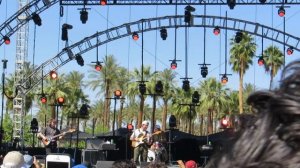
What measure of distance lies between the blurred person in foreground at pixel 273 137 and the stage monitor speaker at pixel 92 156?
2249 cm

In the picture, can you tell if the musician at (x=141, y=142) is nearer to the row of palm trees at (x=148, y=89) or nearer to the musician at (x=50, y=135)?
the musician at (x=50, y=135)

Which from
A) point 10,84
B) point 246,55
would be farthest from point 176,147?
point 10,84

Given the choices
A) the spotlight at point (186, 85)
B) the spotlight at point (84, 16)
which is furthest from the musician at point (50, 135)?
the spotlight at point (186, 85)

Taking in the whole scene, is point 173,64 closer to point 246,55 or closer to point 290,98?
point 246,55

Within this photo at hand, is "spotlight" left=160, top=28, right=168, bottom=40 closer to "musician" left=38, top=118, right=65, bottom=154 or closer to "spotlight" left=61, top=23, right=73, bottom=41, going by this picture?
"spotlight" left=61, top=23, right=73, bottom=41

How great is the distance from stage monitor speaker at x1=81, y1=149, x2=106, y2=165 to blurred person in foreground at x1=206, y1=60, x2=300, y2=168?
22.5 m

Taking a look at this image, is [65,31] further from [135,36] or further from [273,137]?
[273,137]

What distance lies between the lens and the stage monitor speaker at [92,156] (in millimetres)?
23547

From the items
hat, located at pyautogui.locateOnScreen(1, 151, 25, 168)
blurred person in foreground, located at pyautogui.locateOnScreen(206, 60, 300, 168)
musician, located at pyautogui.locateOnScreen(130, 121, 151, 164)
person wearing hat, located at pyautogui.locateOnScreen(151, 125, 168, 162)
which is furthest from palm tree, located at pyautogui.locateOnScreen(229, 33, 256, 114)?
blurred person in foreground, located at pyautogui.locateOnScreen(206, 60, 300, 168)

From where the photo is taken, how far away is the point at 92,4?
31406 mm

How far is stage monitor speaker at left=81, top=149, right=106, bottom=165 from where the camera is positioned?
2355cm

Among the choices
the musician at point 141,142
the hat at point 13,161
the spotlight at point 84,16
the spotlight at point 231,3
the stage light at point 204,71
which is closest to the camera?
the hat at point 13,161

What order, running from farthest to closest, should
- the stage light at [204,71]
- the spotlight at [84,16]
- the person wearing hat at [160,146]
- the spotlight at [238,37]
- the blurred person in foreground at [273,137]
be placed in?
the spotlight at [238,37] < the stage light at [204,71] < the spotlight at [84,16] < the person wearing hat at [160,146] < the blurred person in foreground at [273,137]

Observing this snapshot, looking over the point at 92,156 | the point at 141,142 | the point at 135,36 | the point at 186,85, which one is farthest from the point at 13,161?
the point at 135,36
